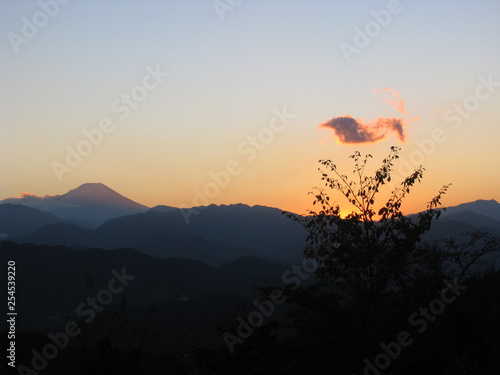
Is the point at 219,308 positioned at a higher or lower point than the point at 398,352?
higher

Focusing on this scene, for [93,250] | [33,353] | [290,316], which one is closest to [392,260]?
[290,316]

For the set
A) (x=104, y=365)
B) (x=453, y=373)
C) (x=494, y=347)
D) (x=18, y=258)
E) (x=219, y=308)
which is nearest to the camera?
(x=453, y=373)

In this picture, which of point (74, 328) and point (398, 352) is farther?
point (74, 328)

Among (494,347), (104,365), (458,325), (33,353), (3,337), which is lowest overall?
(494,347)

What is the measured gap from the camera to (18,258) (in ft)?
484

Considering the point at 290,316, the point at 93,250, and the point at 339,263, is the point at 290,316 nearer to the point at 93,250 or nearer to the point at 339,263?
the point at 339,263

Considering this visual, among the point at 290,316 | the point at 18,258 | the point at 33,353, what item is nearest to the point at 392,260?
the point at 290,316

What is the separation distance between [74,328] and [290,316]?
1155 cm

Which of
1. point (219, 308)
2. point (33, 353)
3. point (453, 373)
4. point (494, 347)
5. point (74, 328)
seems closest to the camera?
point (453, 373)

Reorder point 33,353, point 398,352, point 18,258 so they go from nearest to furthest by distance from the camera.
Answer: point 398,352
point 33,353
point 18,258

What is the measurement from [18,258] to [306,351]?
155 m

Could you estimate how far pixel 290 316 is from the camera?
13852 mm

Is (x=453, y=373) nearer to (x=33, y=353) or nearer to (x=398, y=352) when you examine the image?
(x=398, y=352)

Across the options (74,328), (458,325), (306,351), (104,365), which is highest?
(74,328)
